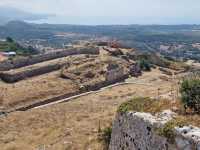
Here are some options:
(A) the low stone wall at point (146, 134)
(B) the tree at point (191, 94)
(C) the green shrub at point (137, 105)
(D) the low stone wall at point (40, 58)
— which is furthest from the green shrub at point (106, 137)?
(D) the low stone wall at point (40, 58)

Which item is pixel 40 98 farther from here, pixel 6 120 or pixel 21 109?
pixel 6 120

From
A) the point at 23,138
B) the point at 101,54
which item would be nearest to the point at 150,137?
the point at 23,138

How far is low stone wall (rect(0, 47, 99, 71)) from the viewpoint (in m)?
46.1

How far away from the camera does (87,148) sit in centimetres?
2280

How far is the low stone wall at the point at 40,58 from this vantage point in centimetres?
4612

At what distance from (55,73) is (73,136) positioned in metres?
19.7

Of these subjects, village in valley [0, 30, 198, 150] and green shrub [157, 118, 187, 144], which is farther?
village in valley [0, 30, 198, 150]

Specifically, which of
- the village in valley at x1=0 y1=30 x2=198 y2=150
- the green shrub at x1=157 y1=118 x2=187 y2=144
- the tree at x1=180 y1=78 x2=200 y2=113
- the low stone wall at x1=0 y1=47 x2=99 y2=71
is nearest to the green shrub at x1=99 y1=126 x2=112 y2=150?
the village in valley at x1=0 y1=30 x2=198 y2=150

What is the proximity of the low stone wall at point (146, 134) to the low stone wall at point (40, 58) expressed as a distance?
2977cm

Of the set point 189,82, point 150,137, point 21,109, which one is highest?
point 189,82

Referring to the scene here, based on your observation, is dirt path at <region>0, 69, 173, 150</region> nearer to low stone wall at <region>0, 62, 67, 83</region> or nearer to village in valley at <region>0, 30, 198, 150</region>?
village in valley at <region>0, 30, 198, 150</region>

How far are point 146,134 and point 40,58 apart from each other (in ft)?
118

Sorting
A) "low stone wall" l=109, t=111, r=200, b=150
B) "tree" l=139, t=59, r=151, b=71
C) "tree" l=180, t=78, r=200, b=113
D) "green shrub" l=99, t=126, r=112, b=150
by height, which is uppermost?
"tree" l=180, t=78, r=200, b=113

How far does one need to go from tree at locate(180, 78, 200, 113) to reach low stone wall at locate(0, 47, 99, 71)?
105ft
